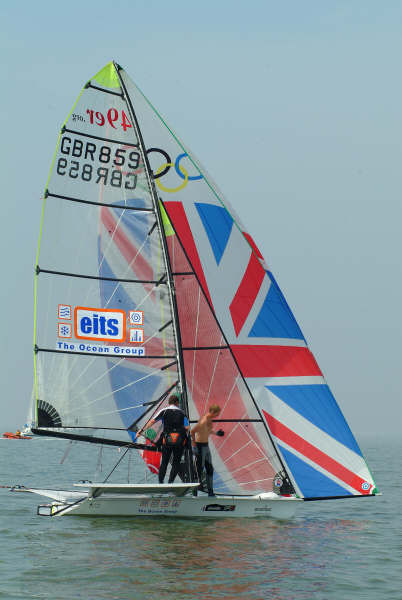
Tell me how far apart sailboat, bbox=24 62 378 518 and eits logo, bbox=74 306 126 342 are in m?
0.02

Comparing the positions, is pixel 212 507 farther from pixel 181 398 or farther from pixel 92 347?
pixel 92 347

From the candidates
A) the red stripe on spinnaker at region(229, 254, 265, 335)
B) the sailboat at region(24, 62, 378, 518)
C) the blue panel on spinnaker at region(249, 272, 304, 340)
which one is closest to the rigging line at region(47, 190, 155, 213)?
the sailboat at region(24, 62, 378, 518)

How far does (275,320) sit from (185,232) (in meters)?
2.20

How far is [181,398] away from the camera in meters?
13.5

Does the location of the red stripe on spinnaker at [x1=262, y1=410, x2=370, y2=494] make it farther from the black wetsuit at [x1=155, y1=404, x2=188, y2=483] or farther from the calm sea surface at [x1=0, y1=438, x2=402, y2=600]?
the black wetsuit at [x1=155, y1=404, x2=188, y2=483]

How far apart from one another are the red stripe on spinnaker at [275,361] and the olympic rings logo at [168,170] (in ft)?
9.72

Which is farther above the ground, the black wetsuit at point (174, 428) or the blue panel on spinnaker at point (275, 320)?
the blue panel on spinnaker at point (275, 320)

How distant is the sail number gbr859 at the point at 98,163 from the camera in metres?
13.3

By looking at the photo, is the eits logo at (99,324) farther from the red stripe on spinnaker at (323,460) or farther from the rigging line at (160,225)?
the red stripe on spinnaker at (323,460)

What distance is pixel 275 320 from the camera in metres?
14.1

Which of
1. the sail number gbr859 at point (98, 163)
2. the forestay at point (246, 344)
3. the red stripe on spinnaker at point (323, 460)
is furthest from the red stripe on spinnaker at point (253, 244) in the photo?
the red stripe on spinnaker at point (323, 460)

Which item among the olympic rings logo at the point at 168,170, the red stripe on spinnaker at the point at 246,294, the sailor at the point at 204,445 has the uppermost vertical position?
the olympic rings logo at the point at 168,170

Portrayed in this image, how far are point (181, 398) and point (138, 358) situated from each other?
0.93 meters

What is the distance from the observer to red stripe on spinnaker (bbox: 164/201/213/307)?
1458 centimetres
